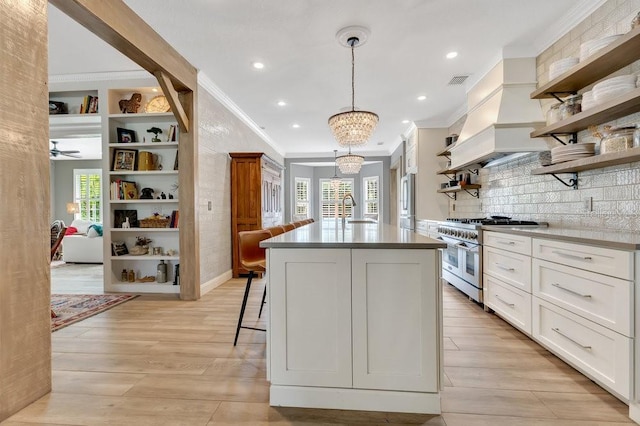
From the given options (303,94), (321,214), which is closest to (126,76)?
(303,94)

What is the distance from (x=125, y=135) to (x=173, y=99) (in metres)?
1.10

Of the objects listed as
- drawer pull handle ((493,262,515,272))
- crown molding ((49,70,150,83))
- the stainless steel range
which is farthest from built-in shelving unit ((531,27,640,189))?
crown molding ((49,70,150,83))

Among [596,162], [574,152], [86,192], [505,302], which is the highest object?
[86,192]

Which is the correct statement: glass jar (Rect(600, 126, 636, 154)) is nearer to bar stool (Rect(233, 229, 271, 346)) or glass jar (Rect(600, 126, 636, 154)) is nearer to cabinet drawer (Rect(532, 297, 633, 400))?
cabinet drawer (Rect(532, 297, 633, 400))

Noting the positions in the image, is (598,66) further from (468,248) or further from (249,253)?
(249,253)

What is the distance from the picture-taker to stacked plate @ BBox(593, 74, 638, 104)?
2020 mm

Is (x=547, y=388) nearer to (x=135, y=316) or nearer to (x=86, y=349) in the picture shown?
(x=86, y=349)

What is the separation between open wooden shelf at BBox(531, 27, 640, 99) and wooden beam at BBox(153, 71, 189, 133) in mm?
3583

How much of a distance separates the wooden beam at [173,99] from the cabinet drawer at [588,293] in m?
3.69

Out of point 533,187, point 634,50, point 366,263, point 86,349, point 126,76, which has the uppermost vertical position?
point 126,76

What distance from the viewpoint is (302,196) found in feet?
33.3

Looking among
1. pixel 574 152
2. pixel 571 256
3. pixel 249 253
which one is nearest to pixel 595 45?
pixel 574 152

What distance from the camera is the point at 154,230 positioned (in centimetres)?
388

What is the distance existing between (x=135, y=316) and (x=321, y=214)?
7.58m
